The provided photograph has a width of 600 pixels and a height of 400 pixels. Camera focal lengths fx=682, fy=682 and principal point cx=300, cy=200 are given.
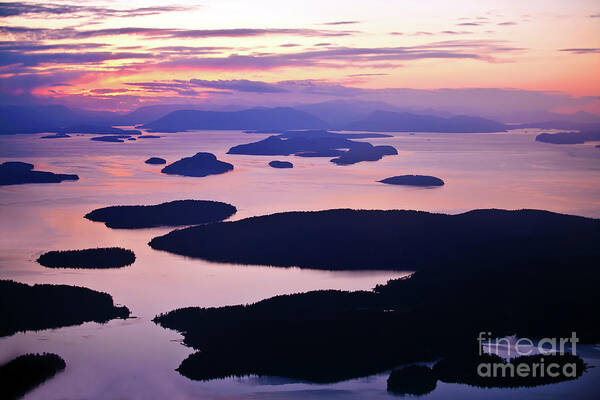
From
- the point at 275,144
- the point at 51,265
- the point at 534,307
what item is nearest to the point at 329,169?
the point at 275,144

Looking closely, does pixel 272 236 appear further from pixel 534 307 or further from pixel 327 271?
pixel 534 307

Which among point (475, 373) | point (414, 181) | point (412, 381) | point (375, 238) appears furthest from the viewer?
point (414, 181)

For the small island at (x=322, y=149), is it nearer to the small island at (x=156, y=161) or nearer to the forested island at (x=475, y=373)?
the small island at (x=156, y=161)

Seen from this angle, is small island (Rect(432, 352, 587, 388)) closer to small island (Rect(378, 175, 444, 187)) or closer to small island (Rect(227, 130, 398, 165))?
small island (Rect(378, 175, 444, 187))

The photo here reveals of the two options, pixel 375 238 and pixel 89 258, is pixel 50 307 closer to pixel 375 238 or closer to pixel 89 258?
pixel 89 258

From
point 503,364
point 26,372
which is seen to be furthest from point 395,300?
point 26,372
